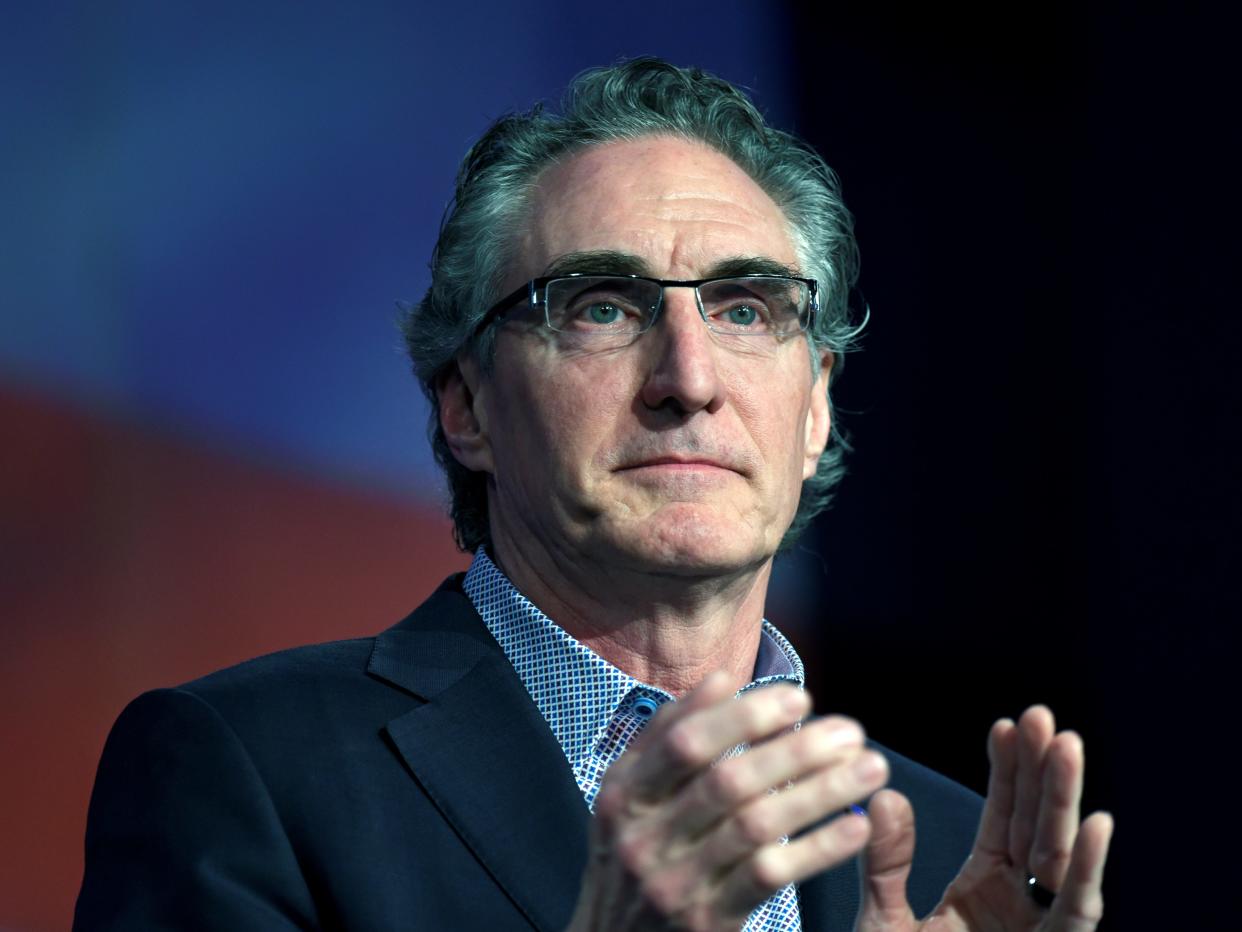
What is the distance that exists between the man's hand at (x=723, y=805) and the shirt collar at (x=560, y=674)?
2.18ft

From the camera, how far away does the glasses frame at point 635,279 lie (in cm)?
202

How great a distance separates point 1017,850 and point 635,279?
2.87 feet

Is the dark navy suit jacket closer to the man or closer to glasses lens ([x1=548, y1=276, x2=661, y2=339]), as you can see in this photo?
the man

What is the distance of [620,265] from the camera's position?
80.4 inches

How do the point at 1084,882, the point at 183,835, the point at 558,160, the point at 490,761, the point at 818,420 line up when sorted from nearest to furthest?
1. the point at 1084,882
2. the point at 183,835
3. the point at 490,761
4. the point at 558,160
5. the point at 818,420

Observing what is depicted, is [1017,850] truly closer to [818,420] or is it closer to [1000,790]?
[1000,790]

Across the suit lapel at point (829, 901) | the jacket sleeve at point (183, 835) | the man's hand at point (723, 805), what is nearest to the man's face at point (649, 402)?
the suit lapel at point (829, 901)

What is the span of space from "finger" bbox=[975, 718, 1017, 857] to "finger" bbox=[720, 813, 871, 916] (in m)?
0.34

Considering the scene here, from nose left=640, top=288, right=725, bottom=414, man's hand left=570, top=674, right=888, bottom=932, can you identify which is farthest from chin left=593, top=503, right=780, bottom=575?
man's hand left=570, top=674, right=888, bottom=932

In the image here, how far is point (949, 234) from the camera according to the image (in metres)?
3.04

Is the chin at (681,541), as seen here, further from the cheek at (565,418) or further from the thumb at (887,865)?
the thumb at (887,865)

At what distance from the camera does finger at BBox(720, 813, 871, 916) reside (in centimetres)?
118

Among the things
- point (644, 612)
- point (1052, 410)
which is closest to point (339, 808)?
point (644, 612)

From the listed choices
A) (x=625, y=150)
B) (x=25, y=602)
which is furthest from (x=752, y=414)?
(x=25, y=602)
